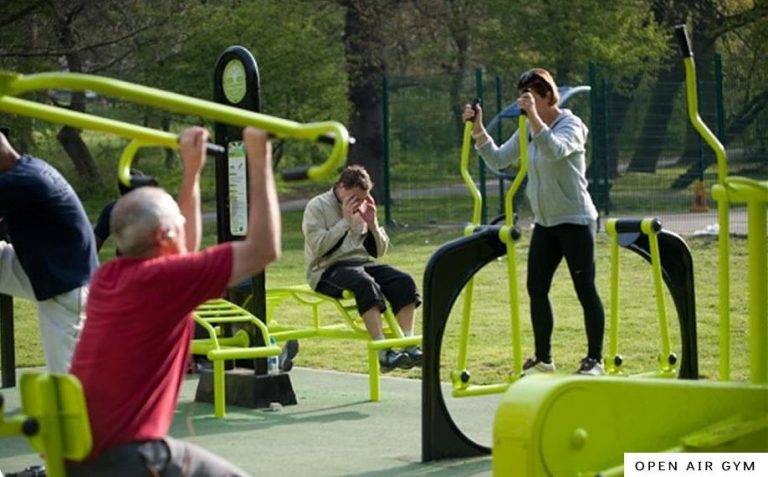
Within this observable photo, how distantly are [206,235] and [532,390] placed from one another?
18.3 m

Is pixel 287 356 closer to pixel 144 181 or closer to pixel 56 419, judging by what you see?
pixel 144 181

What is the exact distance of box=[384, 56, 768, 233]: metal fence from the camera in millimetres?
22516

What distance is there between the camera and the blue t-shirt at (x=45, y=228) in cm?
693

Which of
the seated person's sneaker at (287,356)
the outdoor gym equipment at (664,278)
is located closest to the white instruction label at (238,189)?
the seated person's sneaker at (287,356)

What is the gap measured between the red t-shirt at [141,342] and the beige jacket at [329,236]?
5390mm

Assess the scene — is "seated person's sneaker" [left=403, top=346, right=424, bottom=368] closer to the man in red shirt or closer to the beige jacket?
the beige jacket

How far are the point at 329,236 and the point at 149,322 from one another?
18.0 feet

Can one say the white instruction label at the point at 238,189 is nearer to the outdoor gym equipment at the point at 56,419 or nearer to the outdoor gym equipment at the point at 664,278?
the outdoor gym equipment at the point at 664,278

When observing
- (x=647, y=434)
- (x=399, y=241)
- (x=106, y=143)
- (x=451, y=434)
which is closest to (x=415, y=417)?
(x=451, y=434)

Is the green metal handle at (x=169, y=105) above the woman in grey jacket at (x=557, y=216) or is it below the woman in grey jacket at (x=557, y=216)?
above

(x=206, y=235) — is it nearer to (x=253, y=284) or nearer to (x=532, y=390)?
(x=253, y=284)

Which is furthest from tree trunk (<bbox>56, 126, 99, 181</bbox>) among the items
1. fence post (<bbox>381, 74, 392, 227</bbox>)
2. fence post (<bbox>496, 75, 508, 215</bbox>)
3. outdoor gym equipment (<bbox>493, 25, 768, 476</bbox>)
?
outdoor gym equipment (<bbox>493, 25, 768, 476</bbox>)

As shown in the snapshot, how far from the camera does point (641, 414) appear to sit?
18.3 ft

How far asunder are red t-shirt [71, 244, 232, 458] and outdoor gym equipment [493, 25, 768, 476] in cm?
120
